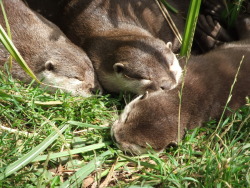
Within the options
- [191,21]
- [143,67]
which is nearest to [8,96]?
[143,67]

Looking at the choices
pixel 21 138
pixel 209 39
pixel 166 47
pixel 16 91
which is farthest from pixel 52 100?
pixel 209 39

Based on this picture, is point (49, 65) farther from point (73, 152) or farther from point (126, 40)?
point (73, 152)

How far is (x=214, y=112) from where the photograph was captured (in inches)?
137

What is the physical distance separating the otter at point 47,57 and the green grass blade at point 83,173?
1.10 m

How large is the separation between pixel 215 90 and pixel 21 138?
1.69 meters

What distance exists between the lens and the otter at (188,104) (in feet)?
10.2

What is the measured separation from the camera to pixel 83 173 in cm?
284

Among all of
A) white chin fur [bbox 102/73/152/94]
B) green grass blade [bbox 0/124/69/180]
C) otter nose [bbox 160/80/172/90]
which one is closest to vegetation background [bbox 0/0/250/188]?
green grass blade [bbox 0/124/69/180]

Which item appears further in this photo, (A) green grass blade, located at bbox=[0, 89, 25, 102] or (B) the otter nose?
(B) the otter nose

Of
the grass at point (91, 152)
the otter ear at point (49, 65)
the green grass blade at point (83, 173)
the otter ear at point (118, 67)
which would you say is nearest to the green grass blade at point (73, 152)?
the grass at point (91, 152)

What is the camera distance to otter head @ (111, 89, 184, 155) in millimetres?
3104

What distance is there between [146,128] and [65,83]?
1264mm

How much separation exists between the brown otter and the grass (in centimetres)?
48

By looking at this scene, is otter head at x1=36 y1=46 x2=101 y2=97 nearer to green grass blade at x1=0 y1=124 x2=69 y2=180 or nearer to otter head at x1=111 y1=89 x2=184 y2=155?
otter head at x1=111 y1=89 x2=184 y2=155
